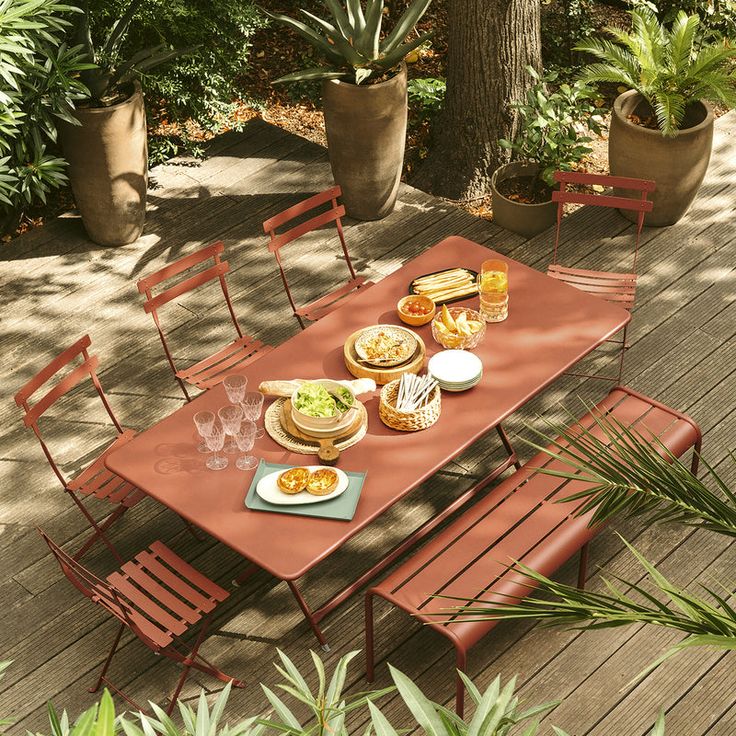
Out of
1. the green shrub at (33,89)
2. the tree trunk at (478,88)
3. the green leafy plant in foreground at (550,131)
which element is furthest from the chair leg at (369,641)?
the tree trunk at (478,88)

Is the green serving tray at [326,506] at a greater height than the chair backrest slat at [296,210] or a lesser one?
lesser

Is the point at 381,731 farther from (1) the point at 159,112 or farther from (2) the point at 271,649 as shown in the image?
(1) the point at 159,112

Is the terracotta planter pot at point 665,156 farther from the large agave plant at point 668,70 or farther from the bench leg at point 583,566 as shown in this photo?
the bench leg at point 583,566

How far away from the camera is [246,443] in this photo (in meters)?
3.98

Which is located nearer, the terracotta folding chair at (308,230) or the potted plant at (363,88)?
the terracotta folding chair at (308,230)

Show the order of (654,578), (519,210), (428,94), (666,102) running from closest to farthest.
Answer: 1. (654,578)
2. (666,102)
3. (519,210)
4. (428,94)

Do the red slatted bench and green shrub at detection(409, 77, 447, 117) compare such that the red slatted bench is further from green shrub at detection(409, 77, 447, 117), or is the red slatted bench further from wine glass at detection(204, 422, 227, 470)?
green shrub at detection(409, 77, 447, 117)

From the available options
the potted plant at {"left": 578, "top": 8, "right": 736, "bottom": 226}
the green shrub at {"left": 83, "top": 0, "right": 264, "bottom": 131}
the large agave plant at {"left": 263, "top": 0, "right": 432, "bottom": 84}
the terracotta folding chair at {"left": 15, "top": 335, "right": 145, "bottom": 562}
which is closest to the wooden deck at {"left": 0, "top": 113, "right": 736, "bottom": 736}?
the terracotta folding chair at {"left": 15, "top": 335, "right": 145, "bottom": 562}

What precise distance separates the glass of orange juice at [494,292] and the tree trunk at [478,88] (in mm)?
2450

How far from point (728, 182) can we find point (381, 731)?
18.9 ft

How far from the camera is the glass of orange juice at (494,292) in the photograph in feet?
14.5

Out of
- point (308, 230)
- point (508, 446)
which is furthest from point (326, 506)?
point (308, 230)

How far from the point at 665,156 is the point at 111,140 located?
3.31 meters

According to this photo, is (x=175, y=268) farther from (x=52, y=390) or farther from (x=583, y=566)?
(x=583, y=566)
